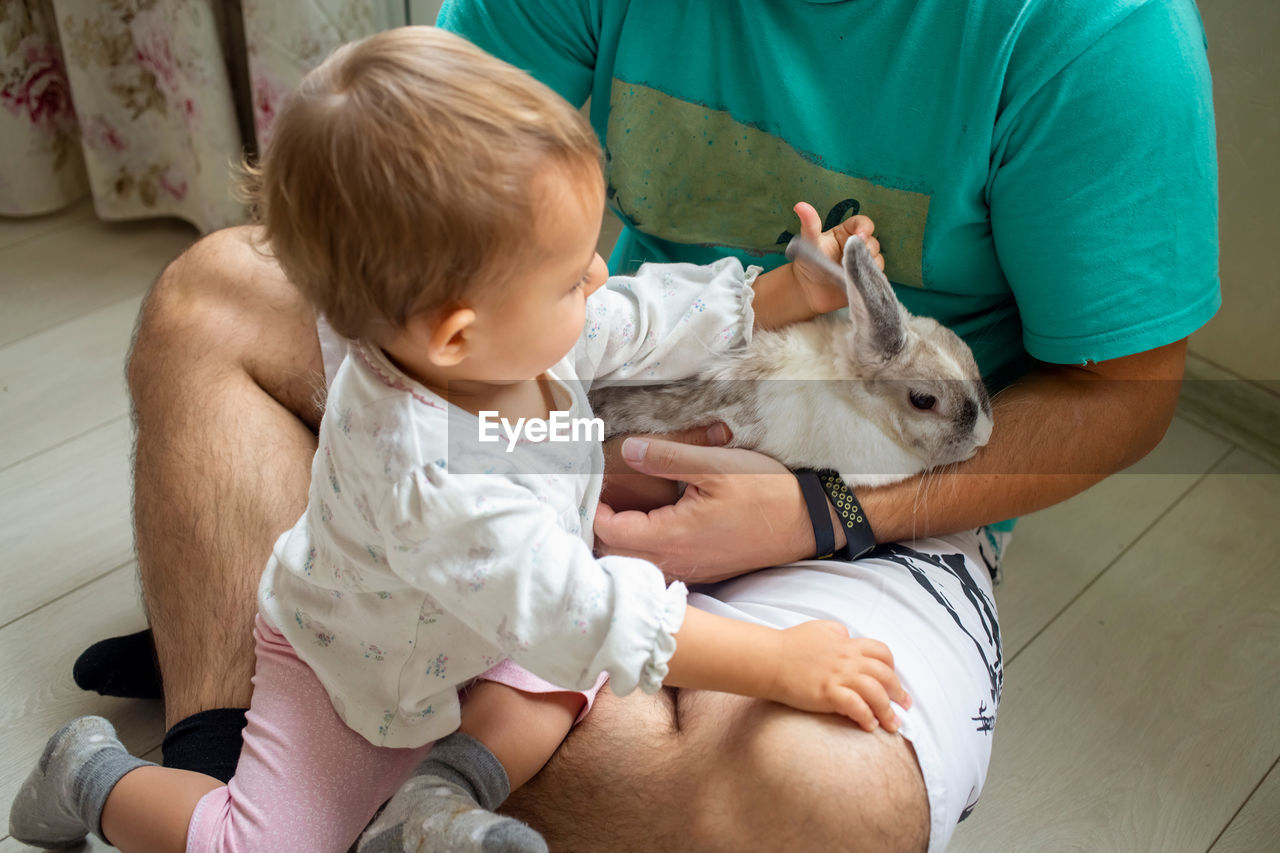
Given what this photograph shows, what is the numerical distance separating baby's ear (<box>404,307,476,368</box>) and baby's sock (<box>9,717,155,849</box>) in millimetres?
539

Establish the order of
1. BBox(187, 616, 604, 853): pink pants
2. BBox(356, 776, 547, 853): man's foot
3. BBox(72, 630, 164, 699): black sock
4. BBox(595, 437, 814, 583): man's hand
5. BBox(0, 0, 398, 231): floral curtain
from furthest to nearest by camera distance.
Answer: BBox(0, 0, 398, 231): floral curtain → BBox(72, 630, 164, 699): black sock → BBox(595, 437, 814, 583): man's hand → BBox(187, 616, 604, 853): pink pants → BBox(356, 776, 547, 853): man's foot

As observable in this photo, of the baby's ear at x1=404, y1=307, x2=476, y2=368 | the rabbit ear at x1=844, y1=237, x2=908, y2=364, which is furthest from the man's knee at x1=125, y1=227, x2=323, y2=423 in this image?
the rabbit ear at x1=844, y1=237, x2=908, y2=364

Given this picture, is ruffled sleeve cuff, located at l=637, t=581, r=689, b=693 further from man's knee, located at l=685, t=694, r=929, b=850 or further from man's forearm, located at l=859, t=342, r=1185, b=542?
man's forearm, located at l=859, t=342, r=1185, b=542

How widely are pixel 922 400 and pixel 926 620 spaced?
0.21 meters

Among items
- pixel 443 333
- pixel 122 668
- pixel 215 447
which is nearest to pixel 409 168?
pixel 443 333

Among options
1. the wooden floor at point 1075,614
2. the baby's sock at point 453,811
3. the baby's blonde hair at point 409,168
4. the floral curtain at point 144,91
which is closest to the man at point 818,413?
the baby's sock at point 453,811

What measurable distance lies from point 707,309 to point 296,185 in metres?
0.45

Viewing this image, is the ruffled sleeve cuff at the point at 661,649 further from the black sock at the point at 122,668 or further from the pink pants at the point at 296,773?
the black sock at the point at 122,668

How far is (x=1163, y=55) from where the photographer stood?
0.85 metres

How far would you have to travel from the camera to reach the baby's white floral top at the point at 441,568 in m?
0.70

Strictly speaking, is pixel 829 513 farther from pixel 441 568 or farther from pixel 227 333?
pixel 227 333

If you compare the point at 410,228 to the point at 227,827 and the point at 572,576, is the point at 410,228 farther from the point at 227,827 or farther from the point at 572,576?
the point at 227,827

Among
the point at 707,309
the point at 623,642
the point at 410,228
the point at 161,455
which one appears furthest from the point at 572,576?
the point at 161,455

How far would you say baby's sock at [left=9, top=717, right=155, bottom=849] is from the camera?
3.00 feet
